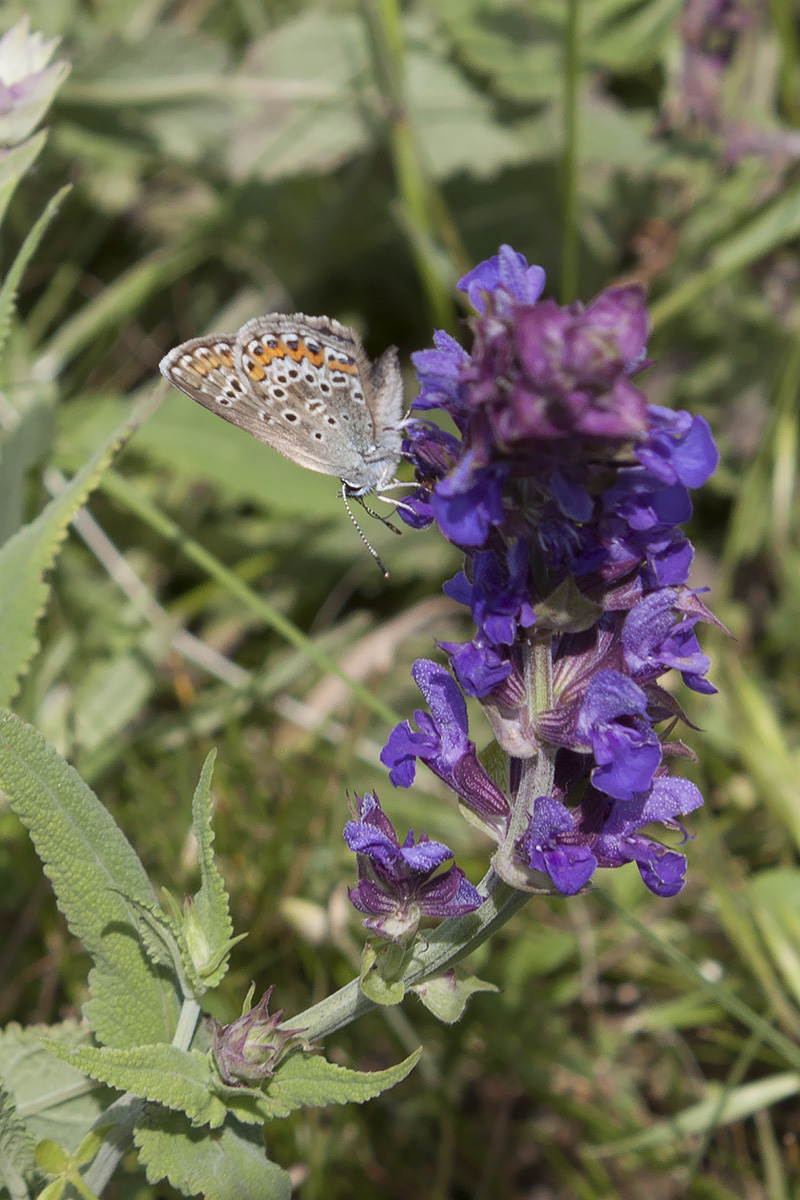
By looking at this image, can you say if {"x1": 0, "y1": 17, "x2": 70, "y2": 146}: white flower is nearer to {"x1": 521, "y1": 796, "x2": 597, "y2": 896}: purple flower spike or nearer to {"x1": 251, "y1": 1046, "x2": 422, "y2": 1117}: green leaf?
{"x1": 521, "y1": 796, "x2": 597, "y2": 896}: purple flower spike

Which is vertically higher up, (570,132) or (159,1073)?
(570,132)

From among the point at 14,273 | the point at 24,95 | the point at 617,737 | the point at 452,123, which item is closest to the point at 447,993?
the point at 617,737

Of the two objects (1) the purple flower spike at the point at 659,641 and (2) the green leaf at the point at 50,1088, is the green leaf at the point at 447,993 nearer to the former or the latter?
(1) the purple flower spike at the point at 659,641

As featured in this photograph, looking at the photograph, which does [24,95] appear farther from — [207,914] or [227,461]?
[207,914]

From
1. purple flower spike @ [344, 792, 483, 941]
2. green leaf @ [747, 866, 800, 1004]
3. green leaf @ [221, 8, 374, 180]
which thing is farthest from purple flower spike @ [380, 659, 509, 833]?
green leaf @ [221, 8, 374, 180]

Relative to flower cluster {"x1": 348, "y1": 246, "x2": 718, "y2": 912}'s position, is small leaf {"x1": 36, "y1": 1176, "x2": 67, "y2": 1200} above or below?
below

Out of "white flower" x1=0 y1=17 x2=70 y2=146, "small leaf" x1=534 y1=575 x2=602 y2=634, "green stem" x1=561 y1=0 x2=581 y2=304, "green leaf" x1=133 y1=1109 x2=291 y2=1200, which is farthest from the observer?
→ "green stem" x1=561 y1=0 x2=581 y2=304

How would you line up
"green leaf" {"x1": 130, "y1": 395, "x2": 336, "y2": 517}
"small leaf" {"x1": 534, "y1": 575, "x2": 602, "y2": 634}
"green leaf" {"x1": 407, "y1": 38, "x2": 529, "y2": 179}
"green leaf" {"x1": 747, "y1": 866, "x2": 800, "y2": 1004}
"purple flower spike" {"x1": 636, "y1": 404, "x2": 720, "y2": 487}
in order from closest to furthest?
"purple flower spike" {"x1": 636, "y1": 404, "x2": 720, "y2": 487}
"small leaf" {"x1": 534, "y1": 575, "x2": 602, "y2": 634}
"green leaf" {"x1": 747, "y1": 866, "x2": 800, "y2": 1004}
"green leaf" {"x1": 130, "y1": 395, "x2": 336, "y2": 517}
"green leaf" {"x1": 407, "y1": 38, "x2": 529, "y2": 179}
